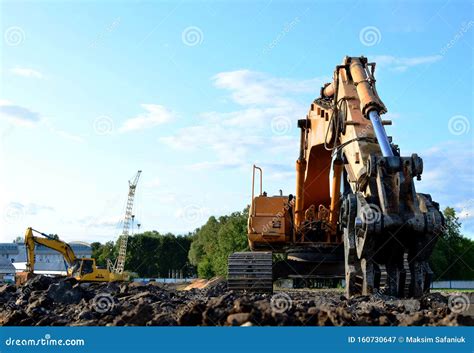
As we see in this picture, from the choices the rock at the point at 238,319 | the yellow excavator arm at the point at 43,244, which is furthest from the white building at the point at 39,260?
the rock at the point at 238,319

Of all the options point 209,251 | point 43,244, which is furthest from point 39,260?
point 43,244

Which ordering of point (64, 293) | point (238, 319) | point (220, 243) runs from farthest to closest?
point (220, 243)
point (64, 293)
point (238, 319)

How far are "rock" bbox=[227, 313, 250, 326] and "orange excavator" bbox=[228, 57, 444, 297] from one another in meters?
4.13

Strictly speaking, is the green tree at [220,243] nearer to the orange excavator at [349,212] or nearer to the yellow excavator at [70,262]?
the yellow excavator at [70,262]

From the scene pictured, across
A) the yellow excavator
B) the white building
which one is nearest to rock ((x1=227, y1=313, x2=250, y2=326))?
the yellow excavator

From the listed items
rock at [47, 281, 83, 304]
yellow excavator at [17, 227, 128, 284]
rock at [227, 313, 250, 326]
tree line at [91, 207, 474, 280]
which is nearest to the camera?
rock at [227, 313, 250, 326]

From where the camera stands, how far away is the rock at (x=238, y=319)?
8.02 metres

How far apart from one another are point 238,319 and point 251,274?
8.96 m

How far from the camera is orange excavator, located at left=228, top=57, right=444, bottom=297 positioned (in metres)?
11.8

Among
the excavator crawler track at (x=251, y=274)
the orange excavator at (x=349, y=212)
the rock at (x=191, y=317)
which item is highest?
the orange excavator at (x=349, y=212)

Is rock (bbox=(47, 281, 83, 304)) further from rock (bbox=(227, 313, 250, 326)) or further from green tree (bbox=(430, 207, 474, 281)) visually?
green tree (bbox=(430, 207, 474, 281))

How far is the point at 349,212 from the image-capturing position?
40.2 ft

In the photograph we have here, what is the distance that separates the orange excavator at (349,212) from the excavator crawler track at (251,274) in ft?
0.08

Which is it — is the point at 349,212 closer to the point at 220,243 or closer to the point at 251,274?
the point at 251,274
